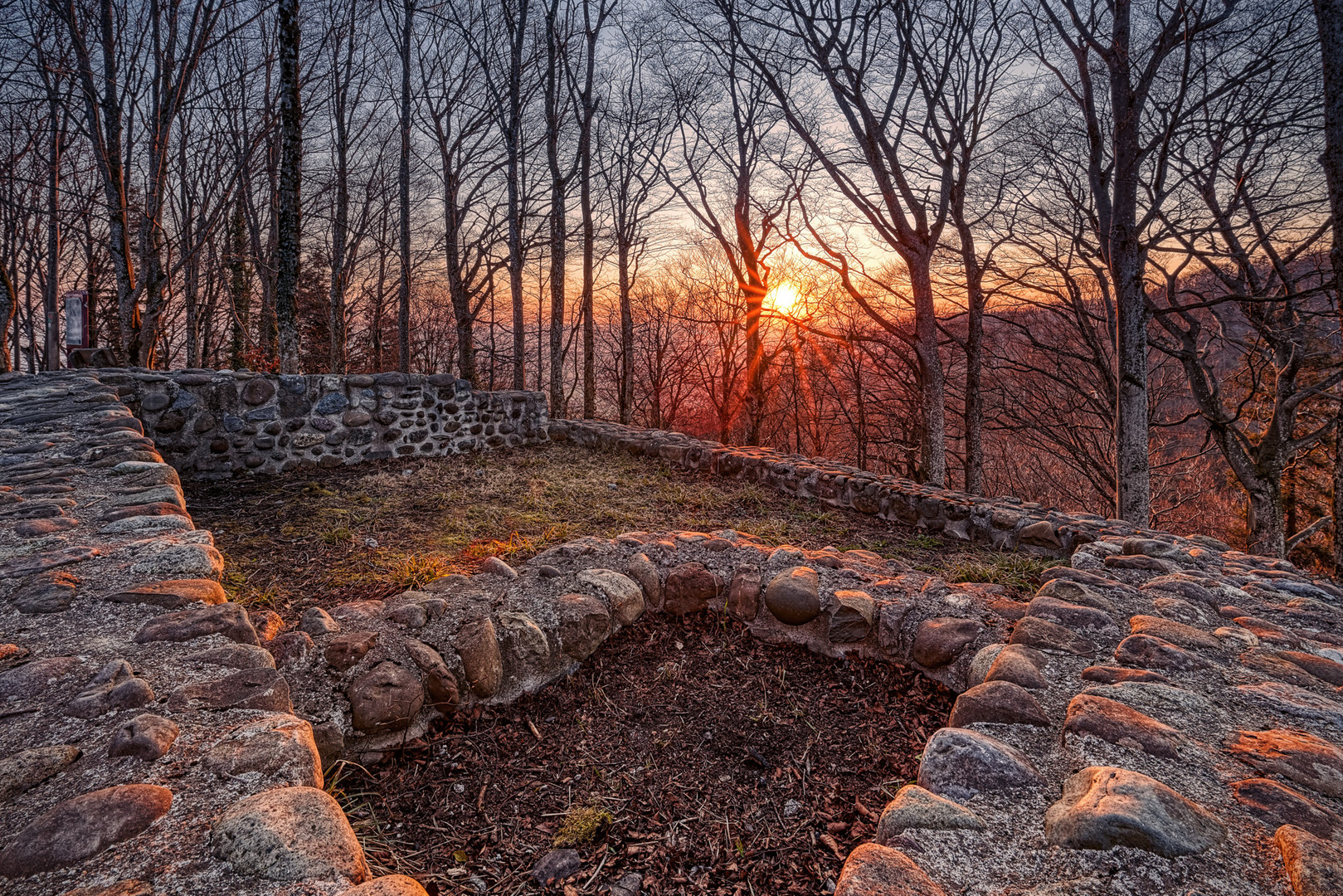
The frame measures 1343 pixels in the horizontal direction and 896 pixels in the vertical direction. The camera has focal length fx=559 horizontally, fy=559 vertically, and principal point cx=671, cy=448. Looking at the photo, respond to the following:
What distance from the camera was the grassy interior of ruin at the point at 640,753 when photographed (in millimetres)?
1461

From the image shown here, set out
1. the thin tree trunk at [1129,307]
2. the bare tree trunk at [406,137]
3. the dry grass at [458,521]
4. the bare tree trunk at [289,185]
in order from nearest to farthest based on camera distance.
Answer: the dry grass at [458,521] < the thin tree trunk at [1129,307] < the bare tree trunk at [289,185] < the bare tree trunk at [406,137]

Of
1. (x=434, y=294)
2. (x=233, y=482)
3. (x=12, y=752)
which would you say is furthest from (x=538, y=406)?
(x=434, y=294)

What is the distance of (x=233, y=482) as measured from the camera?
4.93 metres

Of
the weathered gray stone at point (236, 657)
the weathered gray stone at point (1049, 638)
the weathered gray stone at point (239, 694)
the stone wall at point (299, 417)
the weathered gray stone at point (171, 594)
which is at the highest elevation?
the stone wall at point (299, 417)

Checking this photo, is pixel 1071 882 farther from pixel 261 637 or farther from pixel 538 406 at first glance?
pixel 538 406

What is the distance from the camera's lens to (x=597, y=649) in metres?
2.45

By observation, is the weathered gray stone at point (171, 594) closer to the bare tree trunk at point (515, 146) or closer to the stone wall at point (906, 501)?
the stone wall at point (906, 501)

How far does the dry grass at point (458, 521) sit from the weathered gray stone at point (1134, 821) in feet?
7.07

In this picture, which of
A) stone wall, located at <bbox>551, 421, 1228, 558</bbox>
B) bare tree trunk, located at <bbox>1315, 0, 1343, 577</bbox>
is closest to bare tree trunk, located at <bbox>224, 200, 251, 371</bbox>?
stone wall, located at <bbox>551, 421, 1228, 558</bbox>

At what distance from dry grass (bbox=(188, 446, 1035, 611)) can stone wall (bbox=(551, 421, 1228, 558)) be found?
0.17 meters

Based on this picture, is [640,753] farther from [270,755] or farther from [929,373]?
[929,373]

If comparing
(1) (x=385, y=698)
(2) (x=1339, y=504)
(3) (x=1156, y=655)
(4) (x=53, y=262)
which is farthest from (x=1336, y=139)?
(4) (x=53, y=262)

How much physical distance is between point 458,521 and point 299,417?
8.71ft

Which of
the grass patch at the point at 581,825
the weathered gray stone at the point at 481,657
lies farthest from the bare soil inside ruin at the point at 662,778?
the weathered gray stone at the point at 481,657
